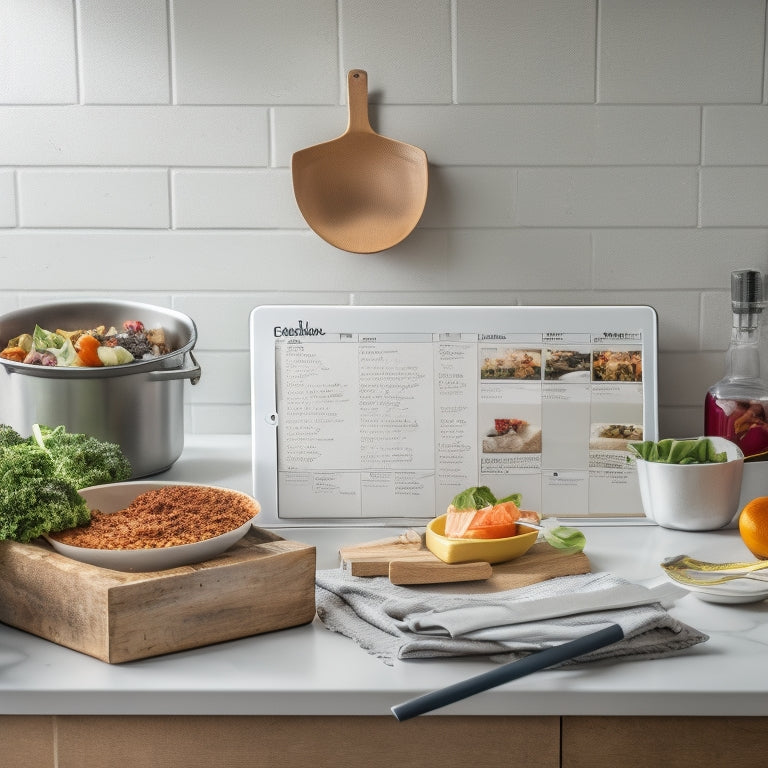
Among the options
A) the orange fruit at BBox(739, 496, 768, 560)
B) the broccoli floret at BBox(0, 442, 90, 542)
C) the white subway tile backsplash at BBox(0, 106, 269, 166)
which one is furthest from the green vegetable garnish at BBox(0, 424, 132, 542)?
the orange fruit at BBox(739, 496, 768, 560)

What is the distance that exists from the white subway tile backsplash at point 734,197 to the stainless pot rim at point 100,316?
81 centimetres

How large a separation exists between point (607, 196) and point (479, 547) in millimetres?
701

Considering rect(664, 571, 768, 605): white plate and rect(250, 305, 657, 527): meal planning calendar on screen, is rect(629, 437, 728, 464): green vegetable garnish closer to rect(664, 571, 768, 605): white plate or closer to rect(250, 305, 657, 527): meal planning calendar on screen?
rect(250, 305, 657, 527): meal planning calendar on screen

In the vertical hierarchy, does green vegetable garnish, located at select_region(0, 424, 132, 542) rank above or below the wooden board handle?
above

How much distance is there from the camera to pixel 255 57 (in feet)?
4.66

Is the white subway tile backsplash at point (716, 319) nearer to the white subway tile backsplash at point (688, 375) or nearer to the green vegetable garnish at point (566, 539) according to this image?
the white subway tile backsplash at point (688, 375)

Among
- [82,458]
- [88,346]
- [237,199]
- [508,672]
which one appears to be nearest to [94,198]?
[237,199]

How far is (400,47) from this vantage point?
1410 millimetres

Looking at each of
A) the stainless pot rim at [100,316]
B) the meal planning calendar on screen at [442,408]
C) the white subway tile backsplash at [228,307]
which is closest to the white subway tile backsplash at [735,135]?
the meal planning calendar on screen at [442,408]

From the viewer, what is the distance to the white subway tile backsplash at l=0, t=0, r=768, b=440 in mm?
1404

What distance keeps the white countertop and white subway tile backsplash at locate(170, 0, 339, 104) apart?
0.90 metres

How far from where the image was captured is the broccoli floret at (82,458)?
1.02 metres

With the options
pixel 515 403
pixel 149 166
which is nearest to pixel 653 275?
pixel 515 403

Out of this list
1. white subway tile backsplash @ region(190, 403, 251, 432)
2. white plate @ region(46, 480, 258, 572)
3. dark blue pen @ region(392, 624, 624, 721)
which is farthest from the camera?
white subway tile backsplash @ region(190, 403, 251, 432)
